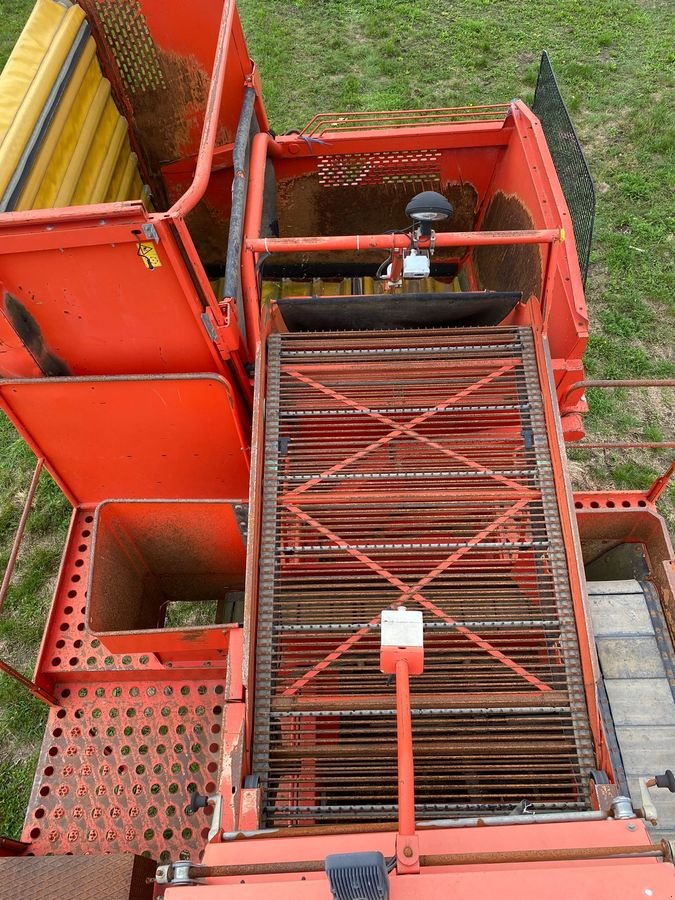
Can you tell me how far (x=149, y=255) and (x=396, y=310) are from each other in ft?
5.29

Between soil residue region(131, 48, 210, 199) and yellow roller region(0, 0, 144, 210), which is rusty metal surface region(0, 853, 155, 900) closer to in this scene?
yellow roller region(0, 0, 144, 210)

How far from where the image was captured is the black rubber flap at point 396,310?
3.90 m

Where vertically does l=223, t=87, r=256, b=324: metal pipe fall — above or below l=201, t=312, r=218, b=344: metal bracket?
above

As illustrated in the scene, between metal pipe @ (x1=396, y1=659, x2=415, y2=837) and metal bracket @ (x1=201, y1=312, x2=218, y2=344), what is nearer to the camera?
metal pipe @ (x1=396, y1=659, x2=415, y2=837)

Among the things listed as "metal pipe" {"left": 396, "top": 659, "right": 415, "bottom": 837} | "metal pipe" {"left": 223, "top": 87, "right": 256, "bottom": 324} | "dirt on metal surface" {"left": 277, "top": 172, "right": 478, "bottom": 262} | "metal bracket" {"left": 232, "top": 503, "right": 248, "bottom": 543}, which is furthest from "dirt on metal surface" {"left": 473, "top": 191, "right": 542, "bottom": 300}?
"metal pipe" {"left": 396, "top": 659, "right": 415, "bottom": 837}

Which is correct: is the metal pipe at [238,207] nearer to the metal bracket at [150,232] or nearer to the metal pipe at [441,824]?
the metal bracket at [150,232]

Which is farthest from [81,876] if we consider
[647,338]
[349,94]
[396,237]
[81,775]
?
[349,94]

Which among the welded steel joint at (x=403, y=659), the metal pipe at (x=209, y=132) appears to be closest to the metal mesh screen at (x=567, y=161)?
the metal pipe at (x=209, y=132)

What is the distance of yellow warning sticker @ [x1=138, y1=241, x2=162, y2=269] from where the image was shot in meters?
3.12

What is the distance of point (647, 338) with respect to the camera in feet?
21.6

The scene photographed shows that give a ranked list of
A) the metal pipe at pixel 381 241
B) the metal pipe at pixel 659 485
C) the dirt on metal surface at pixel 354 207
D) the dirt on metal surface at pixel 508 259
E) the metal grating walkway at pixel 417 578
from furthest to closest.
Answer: the dirt on metal surface at pixel 354 207
the dirt on metal surface at pixel 508 259
the metal pipe at pixel 659 485
the metal pipe at pixel 381 241
the metal grating walkway at pixel 417 578

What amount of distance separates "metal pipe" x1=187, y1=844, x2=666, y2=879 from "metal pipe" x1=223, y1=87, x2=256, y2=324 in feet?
9.48

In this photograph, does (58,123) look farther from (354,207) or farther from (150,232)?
(354,207)

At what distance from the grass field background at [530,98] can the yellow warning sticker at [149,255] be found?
3.50 meters
